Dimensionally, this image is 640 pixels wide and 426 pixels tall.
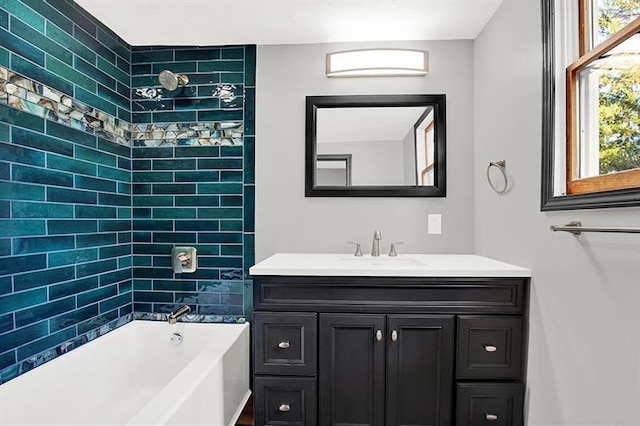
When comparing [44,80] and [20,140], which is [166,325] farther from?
[44,80]

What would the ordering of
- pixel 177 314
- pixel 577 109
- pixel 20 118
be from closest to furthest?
1. pixel 577 109
2. pixel 20 118
3. pixel 177 314

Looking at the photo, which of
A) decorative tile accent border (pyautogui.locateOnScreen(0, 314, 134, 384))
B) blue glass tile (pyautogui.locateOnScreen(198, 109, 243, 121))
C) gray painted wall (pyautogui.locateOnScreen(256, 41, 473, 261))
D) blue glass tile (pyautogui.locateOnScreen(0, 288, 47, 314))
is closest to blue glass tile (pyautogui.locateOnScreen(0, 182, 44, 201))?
blue glass tile (pyautogui.locateOnScreen(0, 288, 47, 314))

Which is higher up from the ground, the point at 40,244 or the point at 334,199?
the point at 334,199

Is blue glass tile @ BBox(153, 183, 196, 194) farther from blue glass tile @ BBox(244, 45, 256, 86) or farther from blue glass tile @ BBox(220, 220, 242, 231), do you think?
blue glass tile @ BBox(244, 45, 256, 86)

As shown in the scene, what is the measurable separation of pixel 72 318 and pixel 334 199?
1.58 m

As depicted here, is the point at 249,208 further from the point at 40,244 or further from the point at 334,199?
the point at 40,244

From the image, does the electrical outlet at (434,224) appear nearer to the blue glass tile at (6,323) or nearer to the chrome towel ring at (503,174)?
the chrome towel ring at (503,174)

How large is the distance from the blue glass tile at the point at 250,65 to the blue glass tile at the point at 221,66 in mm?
34

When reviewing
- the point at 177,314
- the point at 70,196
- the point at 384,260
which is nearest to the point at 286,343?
the point at 384,260

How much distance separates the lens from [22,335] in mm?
1517

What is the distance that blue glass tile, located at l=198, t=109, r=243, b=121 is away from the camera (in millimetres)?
2275

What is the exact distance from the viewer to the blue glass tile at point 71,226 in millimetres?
1674

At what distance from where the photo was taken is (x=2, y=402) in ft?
4.50

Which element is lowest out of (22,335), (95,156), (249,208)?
(22,335)
